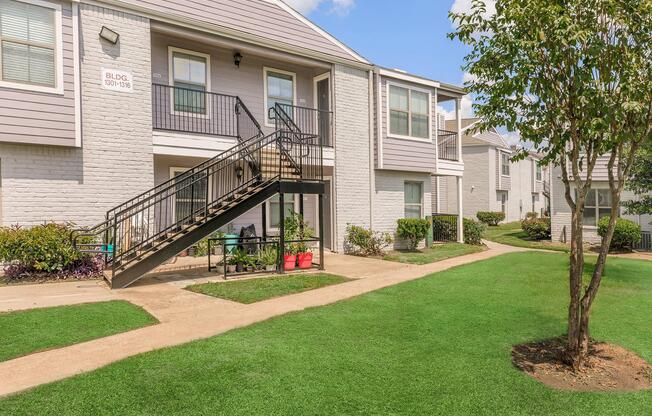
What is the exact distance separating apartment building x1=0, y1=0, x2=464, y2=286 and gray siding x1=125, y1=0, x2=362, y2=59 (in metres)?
0.04

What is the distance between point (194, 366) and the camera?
438 cm

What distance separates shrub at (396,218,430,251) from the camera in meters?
14.8

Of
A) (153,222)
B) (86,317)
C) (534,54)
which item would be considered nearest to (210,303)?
(86,317)

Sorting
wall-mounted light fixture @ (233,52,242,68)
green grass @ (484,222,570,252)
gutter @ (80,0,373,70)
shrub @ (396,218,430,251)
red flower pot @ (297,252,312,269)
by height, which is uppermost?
gutter @ (80,0,373,70)

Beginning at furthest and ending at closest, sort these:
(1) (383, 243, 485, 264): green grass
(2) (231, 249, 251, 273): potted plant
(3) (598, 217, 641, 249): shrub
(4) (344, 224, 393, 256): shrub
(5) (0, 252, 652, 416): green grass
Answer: (3) (598, 217, 641, 249): shrub < (4) (344, 224, 393, 256): shrub < (1) (383, 243, 485, 264): green grass < (2) (231, 249, 251, 273): potted plant < (5) (0, 252, 652, 416): green grass

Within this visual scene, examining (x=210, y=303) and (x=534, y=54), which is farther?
(x=210, y=303)

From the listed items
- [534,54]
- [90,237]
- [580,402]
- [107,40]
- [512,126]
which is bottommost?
[580,402]

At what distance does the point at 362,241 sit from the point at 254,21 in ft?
24.1

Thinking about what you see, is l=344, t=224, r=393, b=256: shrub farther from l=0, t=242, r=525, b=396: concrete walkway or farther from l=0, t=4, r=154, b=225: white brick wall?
l=0, t=4, r=154, b=225: white brick wall

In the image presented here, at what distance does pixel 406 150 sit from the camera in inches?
603

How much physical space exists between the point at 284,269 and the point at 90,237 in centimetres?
416

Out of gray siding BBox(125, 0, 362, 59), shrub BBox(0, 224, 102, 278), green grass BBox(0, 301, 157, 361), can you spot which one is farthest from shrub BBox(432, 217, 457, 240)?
green grass BBox(0, 301, 157, 361)

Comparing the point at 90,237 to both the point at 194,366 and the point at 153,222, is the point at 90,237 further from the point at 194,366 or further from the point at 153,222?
the point at 194,366

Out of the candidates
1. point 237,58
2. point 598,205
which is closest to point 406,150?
point 237,58
